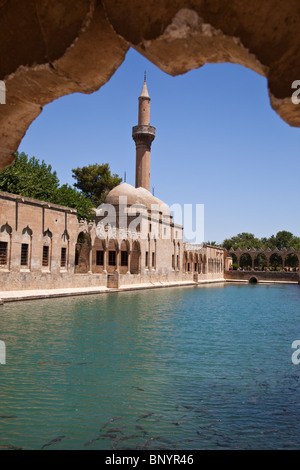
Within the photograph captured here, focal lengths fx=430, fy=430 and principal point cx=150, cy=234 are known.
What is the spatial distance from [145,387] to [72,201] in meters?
26.9

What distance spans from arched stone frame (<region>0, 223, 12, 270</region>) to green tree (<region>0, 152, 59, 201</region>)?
4327 mm

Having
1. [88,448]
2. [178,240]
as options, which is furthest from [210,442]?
[178,240]

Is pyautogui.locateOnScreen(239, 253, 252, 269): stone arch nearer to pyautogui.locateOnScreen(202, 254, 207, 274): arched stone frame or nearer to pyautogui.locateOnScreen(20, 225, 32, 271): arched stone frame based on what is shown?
pyautogui.locateOnScreen(202, 254, 207, 274): arched stone frame

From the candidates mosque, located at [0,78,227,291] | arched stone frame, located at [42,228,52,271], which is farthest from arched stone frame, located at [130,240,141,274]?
arched stone frame, located at [42,228,52,271]

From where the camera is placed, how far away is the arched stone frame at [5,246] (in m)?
19.4

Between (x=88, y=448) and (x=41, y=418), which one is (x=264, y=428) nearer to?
(x=88, y=448)

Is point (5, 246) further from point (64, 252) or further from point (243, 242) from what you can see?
point (243, 242)

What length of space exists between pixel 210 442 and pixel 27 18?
4.36 m

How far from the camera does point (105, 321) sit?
44.2 feet

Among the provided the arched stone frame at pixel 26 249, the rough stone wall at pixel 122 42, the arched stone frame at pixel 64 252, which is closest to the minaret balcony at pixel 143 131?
the arched stone frame at pixel 64 252

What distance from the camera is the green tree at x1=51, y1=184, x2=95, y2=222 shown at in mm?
30844

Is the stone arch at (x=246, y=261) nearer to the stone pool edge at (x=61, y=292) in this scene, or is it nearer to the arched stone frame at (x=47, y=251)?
the stone pool edge at (x=61, y=292)

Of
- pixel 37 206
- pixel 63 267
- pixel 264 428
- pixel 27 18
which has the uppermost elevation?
Result: pixel 37 206

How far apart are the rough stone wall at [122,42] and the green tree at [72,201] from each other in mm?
27680
